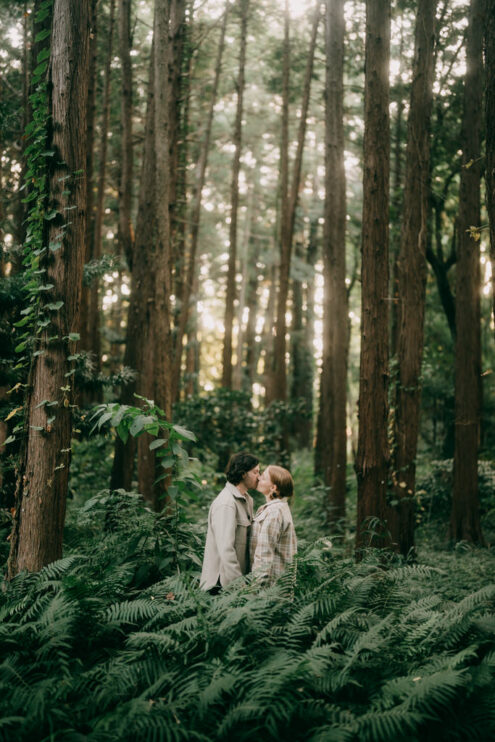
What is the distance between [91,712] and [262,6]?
23344mm

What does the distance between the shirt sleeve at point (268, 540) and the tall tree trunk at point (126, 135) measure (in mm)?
7738

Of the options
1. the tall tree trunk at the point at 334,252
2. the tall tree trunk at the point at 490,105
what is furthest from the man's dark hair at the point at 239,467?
the tall tree trunk at the point at 334,252

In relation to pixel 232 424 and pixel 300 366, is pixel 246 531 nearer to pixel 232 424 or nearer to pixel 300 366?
pixel 232 424

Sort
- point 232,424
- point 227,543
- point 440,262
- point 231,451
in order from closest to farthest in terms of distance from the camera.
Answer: point 227,543 → point 440,262 → point 232,424 → point 231,451

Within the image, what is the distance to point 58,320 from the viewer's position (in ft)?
19.1

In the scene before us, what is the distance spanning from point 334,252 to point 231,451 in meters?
6.74

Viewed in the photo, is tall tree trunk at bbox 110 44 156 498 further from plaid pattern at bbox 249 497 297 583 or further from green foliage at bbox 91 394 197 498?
plaid pattern at bbox 249 497 297 583

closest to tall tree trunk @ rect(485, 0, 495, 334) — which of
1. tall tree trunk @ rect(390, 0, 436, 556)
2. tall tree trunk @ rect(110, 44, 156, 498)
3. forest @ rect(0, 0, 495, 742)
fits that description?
forest @ rect(0, 0, 495, 742)

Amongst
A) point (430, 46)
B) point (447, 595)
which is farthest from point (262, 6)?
point (447, 595)

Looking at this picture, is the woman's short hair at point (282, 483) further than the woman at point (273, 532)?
Yes

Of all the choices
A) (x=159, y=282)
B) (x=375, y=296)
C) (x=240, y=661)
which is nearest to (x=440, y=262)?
(x=375, y=296)

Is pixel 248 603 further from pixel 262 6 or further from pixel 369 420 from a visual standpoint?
pixel 262 6

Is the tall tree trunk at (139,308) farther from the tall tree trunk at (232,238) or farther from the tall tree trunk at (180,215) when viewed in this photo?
the tall tree trunk at (232,238)

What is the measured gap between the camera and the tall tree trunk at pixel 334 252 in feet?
45.1
